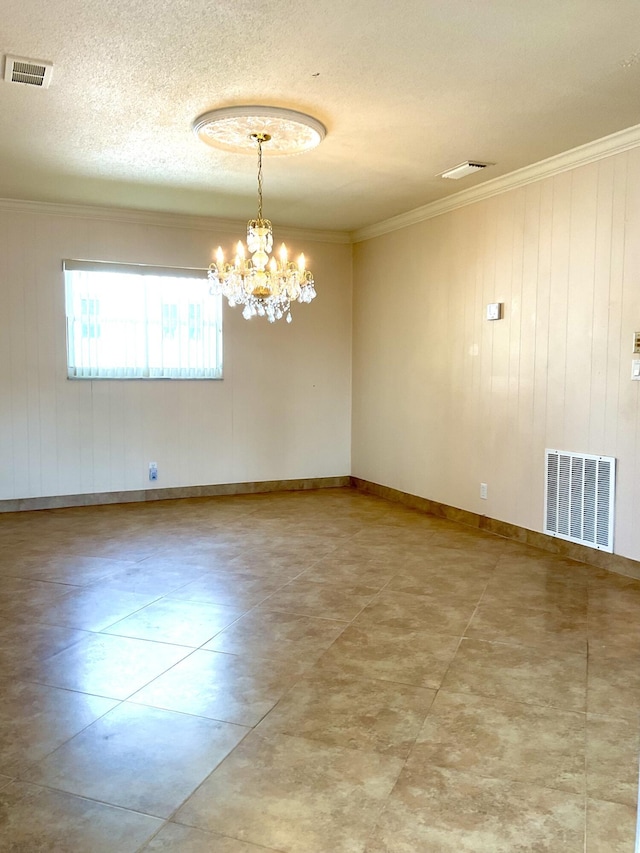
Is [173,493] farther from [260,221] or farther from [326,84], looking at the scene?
[326,84]

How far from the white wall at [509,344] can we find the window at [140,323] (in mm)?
1703

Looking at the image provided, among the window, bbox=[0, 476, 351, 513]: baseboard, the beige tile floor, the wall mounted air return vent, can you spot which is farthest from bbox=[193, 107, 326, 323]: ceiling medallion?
bbox=[0, 476, 351, 513]: baseboard

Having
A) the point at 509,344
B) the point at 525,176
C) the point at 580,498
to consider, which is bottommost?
the point at 580,498

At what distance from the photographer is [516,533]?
4895 mm

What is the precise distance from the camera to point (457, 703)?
2.45 meters

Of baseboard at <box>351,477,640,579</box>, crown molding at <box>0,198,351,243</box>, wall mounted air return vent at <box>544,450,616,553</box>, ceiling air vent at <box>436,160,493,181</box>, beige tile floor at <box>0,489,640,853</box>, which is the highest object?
crown molding at <box>0,198,351,243</box>

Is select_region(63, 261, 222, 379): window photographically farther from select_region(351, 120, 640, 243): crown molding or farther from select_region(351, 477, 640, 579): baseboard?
select_region(351, 477, 640, 579): baseboard

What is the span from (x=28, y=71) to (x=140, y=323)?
3190 millimetres

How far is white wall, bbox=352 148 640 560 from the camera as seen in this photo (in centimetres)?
402

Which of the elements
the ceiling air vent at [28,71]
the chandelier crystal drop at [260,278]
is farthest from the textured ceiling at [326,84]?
the chandelier crystal drop at [260,278]

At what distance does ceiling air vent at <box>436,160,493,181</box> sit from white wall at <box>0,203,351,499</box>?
2387mm

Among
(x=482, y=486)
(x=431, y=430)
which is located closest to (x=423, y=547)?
(x=482, y=486)

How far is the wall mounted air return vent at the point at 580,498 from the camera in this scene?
411cm

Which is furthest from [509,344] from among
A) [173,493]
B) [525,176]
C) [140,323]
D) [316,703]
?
[173,493]
